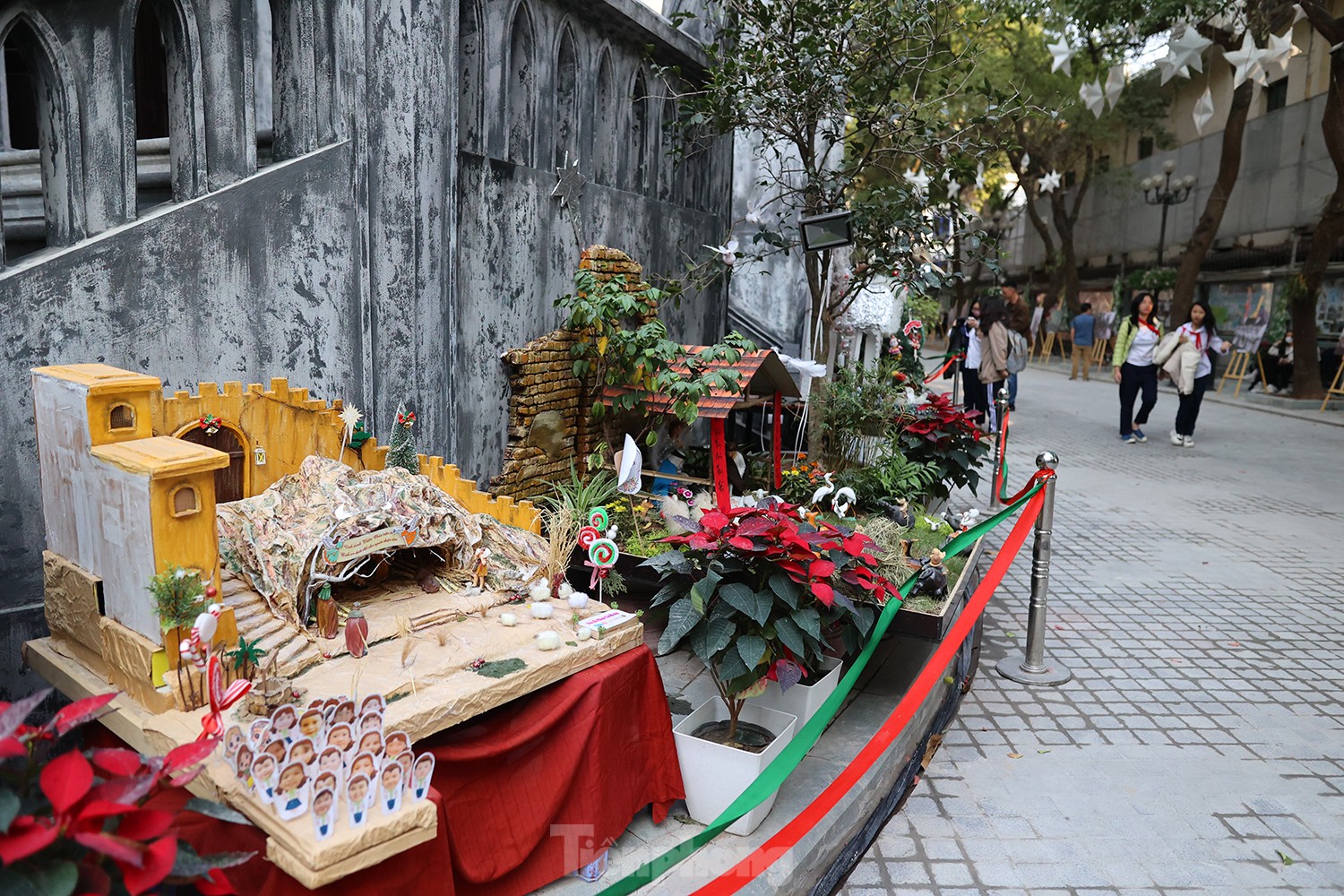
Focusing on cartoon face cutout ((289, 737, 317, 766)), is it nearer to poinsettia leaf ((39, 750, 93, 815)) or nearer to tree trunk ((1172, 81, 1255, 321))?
poinsettia leaf ((39, 750, 93, 815))

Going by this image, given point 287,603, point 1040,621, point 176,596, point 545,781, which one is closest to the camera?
point 176,596

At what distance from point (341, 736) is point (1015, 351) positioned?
12.2 meters

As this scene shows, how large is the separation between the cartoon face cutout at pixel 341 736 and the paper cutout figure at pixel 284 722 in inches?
4.2

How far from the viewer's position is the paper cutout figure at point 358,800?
2.43 m

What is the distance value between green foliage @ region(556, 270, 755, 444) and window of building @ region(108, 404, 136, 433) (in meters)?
3.19

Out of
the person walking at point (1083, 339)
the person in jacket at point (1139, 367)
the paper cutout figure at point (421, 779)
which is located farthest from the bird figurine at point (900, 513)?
the person walking at point (1083, 339)

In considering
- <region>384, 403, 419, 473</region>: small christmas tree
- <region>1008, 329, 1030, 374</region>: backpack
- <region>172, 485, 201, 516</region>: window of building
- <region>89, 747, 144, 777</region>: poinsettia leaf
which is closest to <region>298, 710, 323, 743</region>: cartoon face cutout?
<region>89, 747, 144, 777</region>: poinsettia leaf

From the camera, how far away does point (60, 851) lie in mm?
1921

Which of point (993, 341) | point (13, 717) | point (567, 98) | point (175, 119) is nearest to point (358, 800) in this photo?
point (13, 717)

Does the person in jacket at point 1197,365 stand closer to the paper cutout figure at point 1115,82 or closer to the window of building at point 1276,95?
the paper cutout figure at point 1115,82

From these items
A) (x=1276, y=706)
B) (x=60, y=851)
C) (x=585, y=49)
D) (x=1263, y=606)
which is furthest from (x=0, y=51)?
(x=1263, y=606)

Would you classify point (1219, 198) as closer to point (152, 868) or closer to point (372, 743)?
point (372, 743)

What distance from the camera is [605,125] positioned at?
7.34m

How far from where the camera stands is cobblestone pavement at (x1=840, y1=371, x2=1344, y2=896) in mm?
3850
